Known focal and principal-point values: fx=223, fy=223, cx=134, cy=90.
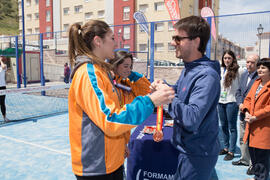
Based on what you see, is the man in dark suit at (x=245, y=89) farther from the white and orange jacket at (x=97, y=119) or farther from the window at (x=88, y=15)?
the window at (x=88, y=15)

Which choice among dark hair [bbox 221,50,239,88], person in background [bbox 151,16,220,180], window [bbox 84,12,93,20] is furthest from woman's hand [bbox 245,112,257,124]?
window [bbox 84,12,93,20]

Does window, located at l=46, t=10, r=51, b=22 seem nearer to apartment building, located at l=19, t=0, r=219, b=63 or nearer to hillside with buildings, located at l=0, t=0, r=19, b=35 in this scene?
apartment building, located at l=19, t=0, r=219, b=63

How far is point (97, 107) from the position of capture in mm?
1421

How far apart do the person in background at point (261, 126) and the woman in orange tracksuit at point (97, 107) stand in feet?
7.99

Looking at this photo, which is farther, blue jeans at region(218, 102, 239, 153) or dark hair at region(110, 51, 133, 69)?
blue jeans at region(218, 102, 239, 153)

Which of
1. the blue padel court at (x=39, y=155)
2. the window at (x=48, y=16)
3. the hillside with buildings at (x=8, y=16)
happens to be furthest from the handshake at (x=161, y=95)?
the hillside with buildings at (x=8, y=16)

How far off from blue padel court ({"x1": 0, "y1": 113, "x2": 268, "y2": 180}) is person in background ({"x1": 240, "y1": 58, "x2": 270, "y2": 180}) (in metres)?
0.47

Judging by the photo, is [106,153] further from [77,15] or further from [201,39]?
[77,15]

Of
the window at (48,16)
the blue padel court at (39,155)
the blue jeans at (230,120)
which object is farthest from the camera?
the window at (48,16)

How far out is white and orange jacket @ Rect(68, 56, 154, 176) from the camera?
1.42 m

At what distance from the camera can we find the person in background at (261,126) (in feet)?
10.7

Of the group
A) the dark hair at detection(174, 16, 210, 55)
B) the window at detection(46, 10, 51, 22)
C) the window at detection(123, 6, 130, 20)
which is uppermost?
the window at detection(46, 10, 51, 22)

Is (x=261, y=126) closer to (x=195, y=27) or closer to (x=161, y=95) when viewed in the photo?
(x=195, y=27)

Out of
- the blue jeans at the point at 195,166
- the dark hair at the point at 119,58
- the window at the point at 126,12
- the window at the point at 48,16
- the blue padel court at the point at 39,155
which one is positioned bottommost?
the blue padel court at the point at 39,155
